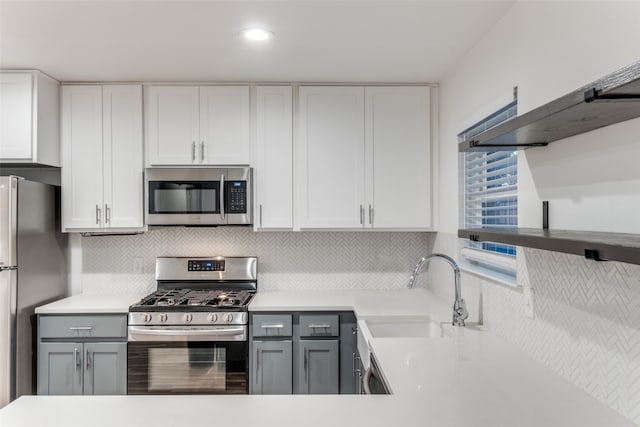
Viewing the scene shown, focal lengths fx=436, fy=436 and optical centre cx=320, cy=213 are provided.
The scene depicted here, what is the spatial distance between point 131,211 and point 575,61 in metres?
2.62

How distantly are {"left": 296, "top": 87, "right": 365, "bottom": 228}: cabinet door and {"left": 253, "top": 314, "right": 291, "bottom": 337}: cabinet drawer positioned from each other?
25.0 inches

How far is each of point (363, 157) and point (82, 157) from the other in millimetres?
1875

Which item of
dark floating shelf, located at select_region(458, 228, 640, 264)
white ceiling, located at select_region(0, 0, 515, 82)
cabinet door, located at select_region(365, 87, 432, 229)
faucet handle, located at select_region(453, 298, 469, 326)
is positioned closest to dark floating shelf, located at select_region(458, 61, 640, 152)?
dark floating shelf, located at select_region(458, 228, 640, 264)

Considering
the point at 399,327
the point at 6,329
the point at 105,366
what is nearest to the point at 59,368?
the point at 105,366

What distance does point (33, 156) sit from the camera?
2.68 m

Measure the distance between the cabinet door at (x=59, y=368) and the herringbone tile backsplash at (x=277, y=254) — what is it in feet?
2.08

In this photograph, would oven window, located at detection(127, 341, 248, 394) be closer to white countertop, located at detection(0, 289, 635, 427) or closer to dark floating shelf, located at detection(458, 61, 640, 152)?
white countertop, located at detection(0, 289, 635, 427)

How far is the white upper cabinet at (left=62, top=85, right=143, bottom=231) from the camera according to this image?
2.91 metres

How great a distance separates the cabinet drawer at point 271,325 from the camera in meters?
2.64

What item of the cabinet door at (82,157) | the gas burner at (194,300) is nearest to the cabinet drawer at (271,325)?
the gas burner at (194,300)

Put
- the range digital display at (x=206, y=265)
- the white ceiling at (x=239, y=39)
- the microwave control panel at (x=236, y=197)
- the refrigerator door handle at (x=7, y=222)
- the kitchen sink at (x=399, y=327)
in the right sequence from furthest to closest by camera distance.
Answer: the range digital display at (x=206, y=265) → the microwave control panel at (x=236, y=197) → the refrigerator door handle at (x=7, y=222) → the kitchen sink at (x=399, y=327) → the white ceiling at (x=239, y=39)

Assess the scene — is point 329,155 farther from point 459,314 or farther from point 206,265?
point 459,314

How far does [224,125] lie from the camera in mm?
2908

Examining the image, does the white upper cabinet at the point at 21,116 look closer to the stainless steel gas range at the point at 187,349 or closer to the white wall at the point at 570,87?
the stainless steel gas range at the point at 187,349
